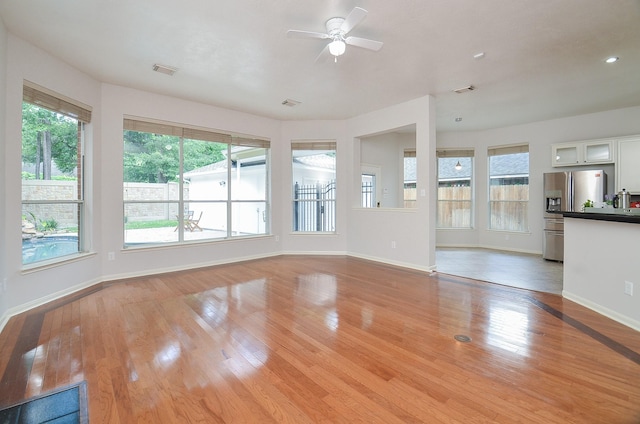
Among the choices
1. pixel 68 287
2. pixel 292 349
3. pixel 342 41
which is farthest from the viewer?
pixel 68 287

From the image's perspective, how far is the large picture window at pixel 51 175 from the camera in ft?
10.9

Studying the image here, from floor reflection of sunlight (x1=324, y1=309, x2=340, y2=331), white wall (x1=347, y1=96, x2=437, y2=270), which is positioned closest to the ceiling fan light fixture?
white wall (x1=347, y1=96, x2=437, y2=270)

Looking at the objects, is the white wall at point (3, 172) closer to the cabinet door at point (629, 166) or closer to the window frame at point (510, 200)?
the window frame at point (510, 200)

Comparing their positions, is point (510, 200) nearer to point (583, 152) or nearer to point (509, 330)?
point (583, 152)

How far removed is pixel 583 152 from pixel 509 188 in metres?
1.53

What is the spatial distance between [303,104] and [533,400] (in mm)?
4951

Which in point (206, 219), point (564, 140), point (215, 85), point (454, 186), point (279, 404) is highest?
point (215, 85)

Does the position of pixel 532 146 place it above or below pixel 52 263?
above

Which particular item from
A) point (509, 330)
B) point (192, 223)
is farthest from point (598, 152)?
point (192, 223)

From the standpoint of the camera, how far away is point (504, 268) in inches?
201

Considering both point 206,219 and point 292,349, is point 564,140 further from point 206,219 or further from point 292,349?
point 206,219

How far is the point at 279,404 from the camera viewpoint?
1.72 m

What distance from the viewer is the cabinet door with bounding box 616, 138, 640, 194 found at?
509 centimetres

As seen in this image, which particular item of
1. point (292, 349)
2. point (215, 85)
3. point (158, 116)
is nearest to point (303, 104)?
point (215, 85)
